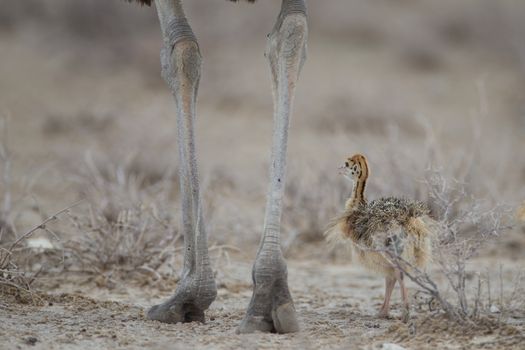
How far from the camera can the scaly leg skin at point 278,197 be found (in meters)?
4.58

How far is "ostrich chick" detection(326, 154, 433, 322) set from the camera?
5078mm

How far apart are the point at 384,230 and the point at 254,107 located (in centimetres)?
992

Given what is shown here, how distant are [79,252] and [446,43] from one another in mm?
14286

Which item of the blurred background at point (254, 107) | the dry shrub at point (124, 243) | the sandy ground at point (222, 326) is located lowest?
the sandy ground at point (222, 326)

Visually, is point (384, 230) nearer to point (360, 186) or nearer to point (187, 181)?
point (360, 186)

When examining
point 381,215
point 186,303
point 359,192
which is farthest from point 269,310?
point 359,192

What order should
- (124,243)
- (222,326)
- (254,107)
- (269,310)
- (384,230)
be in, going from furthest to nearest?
(254,107) → (124,243) → (384,230) → (222,326) → (269,310)

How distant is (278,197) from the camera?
4.65 meters

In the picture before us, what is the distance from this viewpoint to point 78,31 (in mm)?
17984

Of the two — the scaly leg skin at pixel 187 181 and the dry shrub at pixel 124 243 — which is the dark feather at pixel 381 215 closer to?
the scaly leg skin at pixel 187 181

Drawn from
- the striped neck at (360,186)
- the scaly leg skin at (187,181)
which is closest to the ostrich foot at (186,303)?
the scaly leg skin at (187,181)

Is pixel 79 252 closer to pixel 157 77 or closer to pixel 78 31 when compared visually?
pixel 157 77

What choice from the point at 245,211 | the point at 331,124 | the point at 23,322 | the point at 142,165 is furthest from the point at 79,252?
the point at 331,124

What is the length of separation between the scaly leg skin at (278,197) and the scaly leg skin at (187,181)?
37cm
